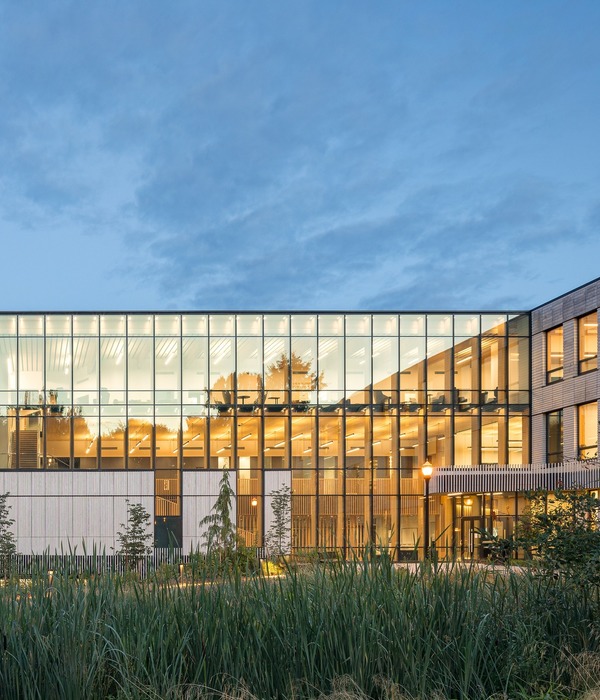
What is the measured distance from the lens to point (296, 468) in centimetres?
4916

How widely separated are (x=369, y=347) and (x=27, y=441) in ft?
63.3

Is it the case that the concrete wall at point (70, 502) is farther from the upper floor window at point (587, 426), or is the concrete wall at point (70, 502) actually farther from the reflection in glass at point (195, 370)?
the upper floor window at point (587, 426)

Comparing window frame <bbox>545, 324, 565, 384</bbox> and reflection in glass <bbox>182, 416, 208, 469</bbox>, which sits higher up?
window frame <bbox>545, 324, 565, 384</bbox>

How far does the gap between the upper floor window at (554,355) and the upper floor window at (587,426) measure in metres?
2.88

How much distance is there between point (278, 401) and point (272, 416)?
88 cm

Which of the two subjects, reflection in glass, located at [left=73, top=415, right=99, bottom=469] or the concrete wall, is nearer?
the concrete wall

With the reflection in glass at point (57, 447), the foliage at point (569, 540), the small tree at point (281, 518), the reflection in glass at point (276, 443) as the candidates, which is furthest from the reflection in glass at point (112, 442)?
the foliage at point (569, 540)

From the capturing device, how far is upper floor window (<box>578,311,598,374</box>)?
43.6m

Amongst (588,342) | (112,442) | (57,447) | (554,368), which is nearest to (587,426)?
(588,342)

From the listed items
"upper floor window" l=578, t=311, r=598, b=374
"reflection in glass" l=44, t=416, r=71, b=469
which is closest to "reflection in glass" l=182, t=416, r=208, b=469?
"reflection in glass" l=44, t=416, r=71, b=469

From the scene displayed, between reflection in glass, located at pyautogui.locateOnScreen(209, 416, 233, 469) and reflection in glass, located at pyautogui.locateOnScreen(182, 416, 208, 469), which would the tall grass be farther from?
reflection in glass, located at pyautogui.locateOnScreen(209, 416, 233, 469)

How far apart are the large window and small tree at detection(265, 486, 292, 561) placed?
Answer: 1398cm

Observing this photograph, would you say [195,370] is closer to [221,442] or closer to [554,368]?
[221,442]

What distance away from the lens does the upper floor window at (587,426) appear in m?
42.9
